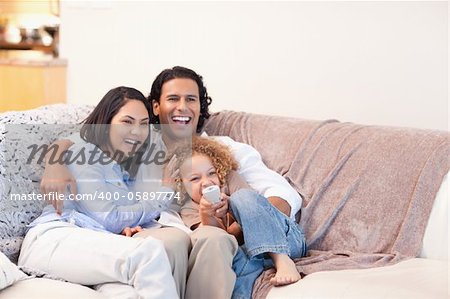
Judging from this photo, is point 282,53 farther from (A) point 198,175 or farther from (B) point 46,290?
(B) point 46,290

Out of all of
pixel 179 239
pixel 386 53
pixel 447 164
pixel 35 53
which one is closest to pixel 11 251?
pixel 179 239

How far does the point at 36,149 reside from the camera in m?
2.15

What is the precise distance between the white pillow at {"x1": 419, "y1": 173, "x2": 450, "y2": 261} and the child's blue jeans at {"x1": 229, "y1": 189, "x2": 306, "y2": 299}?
45cm

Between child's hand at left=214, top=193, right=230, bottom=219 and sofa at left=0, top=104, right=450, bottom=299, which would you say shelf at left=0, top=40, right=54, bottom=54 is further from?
child's hand at left=214, top=193, right=230, bottom=219

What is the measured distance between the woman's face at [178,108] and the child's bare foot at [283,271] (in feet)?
2.13

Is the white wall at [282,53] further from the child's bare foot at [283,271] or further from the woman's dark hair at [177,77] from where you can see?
the child's bare foot at [283,271]

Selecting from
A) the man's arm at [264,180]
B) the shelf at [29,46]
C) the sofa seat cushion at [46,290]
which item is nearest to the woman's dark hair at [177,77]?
the man's arm at [264,180]

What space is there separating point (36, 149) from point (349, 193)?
1013 mm

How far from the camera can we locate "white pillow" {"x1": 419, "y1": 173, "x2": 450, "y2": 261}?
2.11m

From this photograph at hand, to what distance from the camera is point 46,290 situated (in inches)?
67.8

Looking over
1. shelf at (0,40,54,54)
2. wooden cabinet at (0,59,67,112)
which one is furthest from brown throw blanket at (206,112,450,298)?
shelf at (0,40,54,54)

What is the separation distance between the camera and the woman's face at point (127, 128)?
2174 millimetres

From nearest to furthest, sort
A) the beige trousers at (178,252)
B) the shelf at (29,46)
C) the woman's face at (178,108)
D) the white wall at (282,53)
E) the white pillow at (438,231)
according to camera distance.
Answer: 1. the beige trousers at (178,252)
2. the white pillow at (438,231)
3. the woman's face at (178,108)
4. the white wall at (282,53)
5. the shelf at (29,46)

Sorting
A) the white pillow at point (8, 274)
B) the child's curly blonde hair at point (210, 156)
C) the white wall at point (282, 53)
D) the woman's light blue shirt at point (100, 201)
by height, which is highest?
the white wall at point (282, 53)
